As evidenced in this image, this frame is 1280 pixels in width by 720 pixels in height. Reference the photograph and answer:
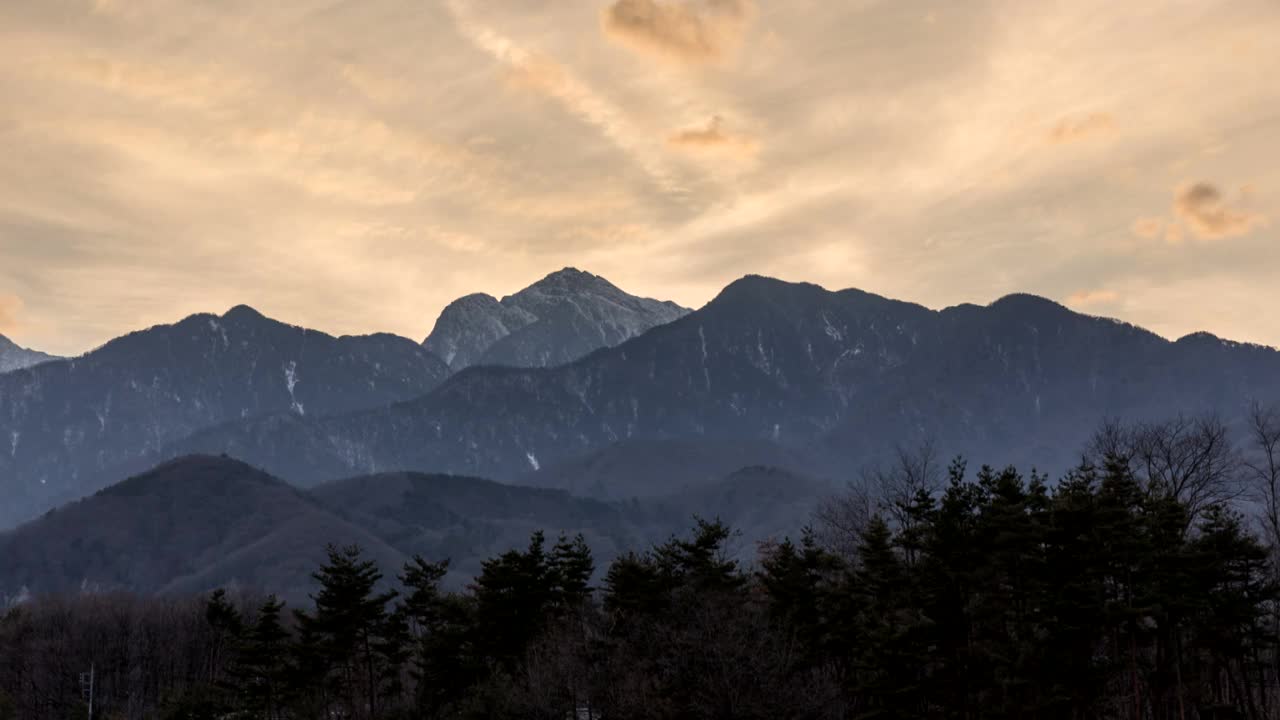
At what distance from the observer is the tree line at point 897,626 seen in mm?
66375

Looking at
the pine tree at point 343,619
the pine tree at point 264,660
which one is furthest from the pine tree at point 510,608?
the pine tree at point 264,660

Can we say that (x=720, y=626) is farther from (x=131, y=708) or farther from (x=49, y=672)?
(x=49, y=672)

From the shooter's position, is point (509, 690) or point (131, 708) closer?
point (509, 690)

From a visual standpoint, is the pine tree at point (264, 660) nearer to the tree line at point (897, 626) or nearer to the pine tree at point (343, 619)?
the tree line at point (897, 626)

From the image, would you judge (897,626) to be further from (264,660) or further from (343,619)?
(264,660)

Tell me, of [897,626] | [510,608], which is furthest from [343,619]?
[897,626]

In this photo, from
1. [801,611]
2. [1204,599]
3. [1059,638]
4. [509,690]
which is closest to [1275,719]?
[1204,599]

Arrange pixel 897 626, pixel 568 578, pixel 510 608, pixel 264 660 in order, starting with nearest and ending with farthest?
pixel 897 626, pixel 510 608, pixel 568 578, pixel 264 660

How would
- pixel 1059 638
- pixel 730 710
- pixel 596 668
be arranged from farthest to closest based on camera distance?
pixel 596 668, pixel 730 710, pixel 1059 638

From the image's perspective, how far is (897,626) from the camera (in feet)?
211

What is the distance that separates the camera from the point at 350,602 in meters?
100

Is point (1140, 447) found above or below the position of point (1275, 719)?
above

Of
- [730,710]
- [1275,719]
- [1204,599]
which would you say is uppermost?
[1204,599]

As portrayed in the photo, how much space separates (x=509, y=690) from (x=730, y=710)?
19522 millimetres
